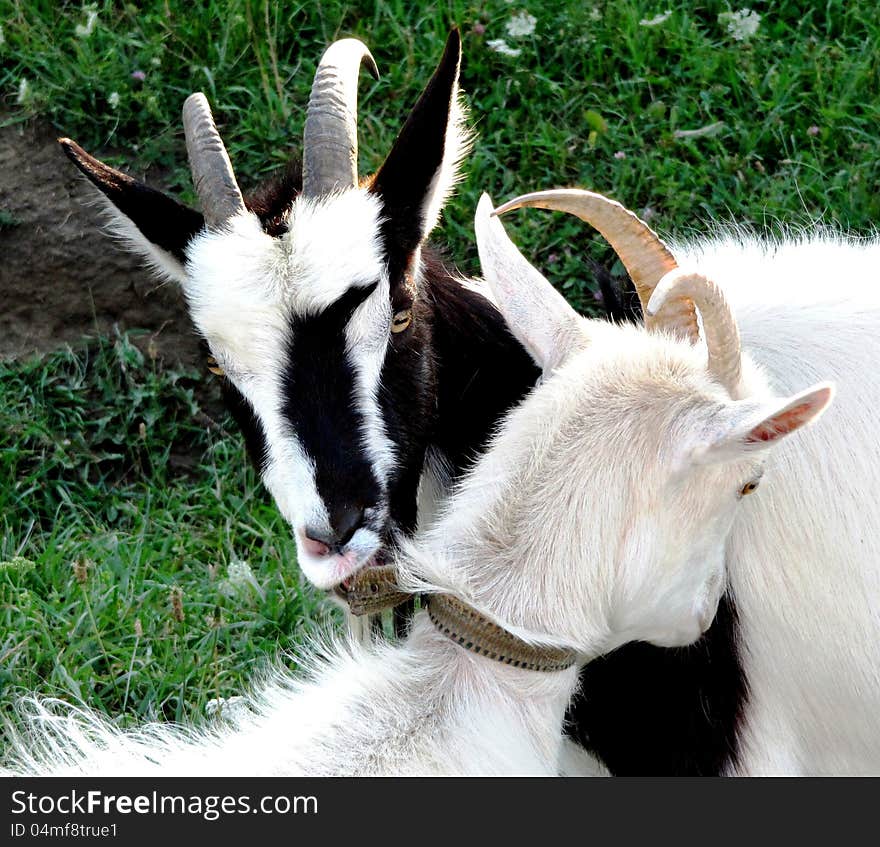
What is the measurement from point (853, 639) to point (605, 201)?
48.4 inches

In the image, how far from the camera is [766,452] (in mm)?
3258

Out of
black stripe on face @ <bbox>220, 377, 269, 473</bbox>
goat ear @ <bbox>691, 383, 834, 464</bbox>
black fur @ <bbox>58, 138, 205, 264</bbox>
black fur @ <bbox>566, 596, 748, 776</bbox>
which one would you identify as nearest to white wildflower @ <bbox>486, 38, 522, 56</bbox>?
black fur @ <bbox>58, 138, 205, 264</bbox>

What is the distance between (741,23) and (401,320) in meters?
3.14

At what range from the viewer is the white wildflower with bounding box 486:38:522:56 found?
6508mm

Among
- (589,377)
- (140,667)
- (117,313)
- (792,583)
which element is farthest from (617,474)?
(117,313)

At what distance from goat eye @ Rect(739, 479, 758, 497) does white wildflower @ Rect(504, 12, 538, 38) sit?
372cm

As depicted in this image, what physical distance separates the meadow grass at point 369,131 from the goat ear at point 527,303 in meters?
1.80

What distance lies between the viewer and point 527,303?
371 centimetres

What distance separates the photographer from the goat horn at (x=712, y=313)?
3234 mm

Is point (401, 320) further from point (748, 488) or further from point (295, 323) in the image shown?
point (748, 488)

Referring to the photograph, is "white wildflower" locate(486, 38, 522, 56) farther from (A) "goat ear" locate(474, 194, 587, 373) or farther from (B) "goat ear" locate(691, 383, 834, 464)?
(B) "goat ear" locate(691, 383, 834, 464)

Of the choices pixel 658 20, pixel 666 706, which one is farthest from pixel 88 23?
pixel 666 706

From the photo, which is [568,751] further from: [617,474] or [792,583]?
[617,474]

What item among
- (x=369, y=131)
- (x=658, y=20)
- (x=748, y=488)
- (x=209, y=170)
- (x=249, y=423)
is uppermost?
(x=209, y=170)
